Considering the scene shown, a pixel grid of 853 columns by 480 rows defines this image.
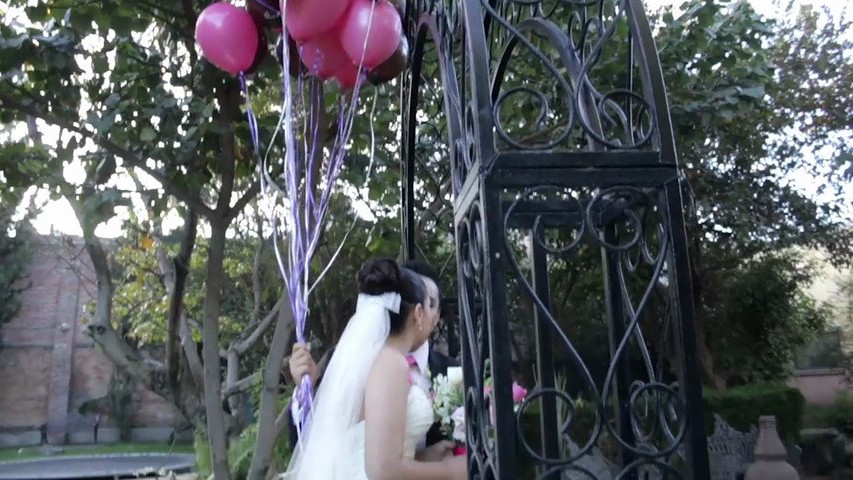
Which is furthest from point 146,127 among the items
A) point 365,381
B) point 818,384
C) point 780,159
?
point 818,384

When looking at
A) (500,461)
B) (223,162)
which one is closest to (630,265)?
(500,461)

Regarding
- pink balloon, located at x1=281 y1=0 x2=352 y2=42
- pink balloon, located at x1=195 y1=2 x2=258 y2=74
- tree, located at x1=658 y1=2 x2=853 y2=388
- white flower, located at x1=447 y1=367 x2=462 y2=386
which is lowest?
white flower, located at x1=447 y1=367 x2=462 y2=386

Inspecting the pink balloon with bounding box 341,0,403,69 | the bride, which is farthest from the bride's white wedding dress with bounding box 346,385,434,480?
the pink balloon with bounding box 341,0,403,69

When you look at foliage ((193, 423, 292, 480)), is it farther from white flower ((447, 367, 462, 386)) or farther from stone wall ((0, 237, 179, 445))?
stone wall ((0, 237, 179, 445))

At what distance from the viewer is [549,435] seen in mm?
2346

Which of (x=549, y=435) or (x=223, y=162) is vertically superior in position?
(x=223, y=162)

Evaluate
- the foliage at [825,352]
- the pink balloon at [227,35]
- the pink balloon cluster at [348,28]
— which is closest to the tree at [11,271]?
the foliage at [825,352]

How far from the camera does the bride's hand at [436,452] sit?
249cm

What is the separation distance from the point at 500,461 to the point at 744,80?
3.97 metres

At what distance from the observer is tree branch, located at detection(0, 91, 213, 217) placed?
3.82 m

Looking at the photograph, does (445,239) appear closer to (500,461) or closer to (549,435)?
(549,435)

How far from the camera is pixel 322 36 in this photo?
2656mm

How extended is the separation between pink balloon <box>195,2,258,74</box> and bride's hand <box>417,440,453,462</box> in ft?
5.07

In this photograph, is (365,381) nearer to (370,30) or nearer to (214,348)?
(370,30)
